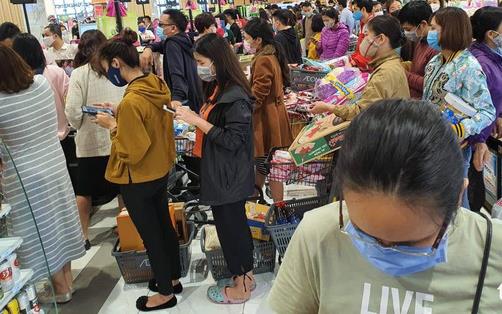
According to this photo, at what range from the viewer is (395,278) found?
0.94 m

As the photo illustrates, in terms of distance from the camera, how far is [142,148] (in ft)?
8.65

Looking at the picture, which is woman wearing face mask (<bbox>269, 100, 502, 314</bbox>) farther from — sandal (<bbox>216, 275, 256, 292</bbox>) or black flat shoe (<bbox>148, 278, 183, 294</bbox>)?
black flat shoe (<bbox>148, 278, 183, 294</bbox>)

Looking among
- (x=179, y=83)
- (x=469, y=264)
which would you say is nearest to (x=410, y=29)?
(x=179, y=83)

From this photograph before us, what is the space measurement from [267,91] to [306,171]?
34.3 inches

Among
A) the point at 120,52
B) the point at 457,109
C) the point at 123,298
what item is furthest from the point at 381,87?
the point at 123,298

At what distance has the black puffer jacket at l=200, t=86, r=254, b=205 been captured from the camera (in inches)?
104

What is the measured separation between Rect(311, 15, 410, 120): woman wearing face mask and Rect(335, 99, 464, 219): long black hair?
6.01 ft

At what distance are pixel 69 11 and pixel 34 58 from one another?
43.8 feet

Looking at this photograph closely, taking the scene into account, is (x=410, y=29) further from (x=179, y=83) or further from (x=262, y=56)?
(x=179, y=83)

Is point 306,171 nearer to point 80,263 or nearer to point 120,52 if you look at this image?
point 120,52

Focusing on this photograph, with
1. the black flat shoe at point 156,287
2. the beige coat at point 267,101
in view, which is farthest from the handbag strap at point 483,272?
the beige coat at point 267,101

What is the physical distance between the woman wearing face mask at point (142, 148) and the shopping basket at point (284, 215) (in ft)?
2.18

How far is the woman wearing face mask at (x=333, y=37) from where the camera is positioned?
6777mm

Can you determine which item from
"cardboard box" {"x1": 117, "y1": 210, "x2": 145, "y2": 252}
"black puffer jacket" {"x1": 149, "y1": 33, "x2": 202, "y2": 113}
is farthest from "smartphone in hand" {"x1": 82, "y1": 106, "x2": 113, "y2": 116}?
"black puffer jacket" {"x1": 149, "y1": 33, "x2": 202, "y2": 113}
